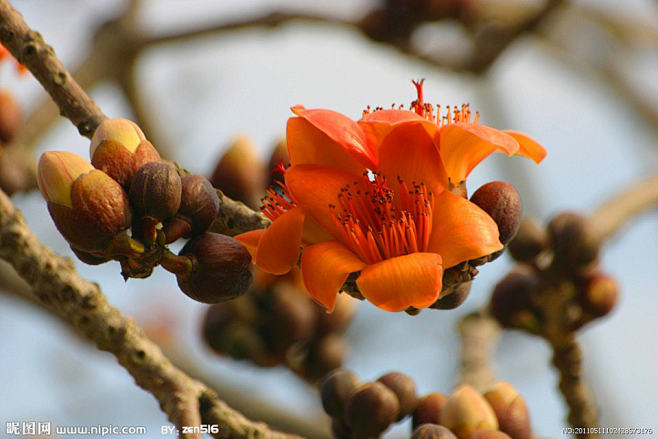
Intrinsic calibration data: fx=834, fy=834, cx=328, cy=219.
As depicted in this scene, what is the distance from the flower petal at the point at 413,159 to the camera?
140cm

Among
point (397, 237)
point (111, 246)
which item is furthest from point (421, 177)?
point (111, 246)

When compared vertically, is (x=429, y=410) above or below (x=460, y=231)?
below

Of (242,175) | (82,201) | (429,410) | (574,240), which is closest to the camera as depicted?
(82,201)

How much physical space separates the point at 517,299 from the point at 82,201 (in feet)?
4.24

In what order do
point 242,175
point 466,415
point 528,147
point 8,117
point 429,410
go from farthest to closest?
point 8,117 < point 242,175 < point 429,410 < point 466,415 < point 528,147

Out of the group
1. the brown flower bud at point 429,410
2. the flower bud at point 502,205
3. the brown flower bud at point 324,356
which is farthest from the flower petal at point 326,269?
the brown flower bud at point 324,356

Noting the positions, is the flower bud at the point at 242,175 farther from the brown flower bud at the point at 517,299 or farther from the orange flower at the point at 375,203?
the orange flower at the point at 375,203

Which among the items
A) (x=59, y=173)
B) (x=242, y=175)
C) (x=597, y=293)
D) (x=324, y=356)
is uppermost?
(x=242, y=175)

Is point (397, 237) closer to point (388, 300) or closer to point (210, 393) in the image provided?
point (388, 300)

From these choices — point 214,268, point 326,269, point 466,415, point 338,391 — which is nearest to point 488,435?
point 466,415

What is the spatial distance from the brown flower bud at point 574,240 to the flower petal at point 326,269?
2.91 feet

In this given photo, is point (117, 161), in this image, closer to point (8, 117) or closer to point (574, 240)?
point (574, 240)

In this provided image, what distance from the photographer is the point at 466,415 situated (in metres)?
1.59

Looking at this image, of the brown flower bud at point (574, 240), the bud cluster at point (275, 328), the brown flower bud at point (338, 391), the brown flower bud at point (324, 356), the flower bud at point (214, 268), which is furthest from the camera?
the brown flower bud at point (324, 356)
